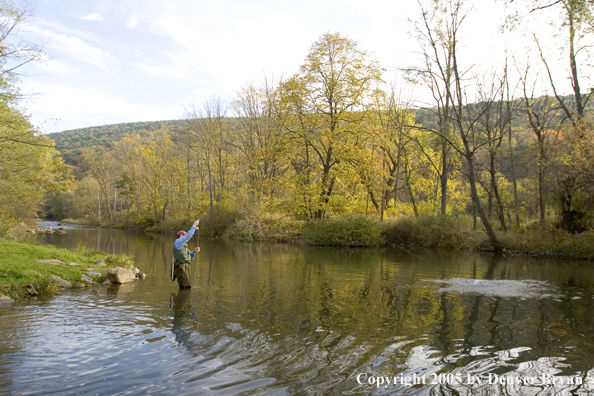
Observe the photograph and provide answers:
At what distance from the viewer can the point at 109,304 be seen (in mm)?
9430

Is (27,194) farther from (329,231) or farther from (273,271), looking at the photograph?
(329,231)

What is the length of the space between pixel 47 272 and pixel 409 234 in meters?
22.2

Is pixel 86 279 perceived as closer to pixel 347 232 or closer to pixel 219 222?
pixel 347 232

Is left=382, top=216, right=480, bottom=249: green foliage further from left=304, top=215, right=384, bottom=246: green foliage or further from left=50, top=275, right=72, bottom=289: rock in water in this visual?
left=50, top=275, right=72, bottom=289: rock in water

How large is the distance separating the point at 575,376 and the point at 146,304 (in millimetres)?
8489

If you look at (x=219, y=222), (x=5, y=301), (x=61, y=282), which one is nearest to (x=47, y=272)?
(x=61, y=282)

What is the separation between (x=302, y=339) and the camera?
684cm

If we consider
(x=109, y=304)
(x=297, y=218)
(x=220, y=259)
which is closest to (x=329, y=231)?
(x=297, y=218)

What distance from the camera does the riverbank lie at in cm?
2170

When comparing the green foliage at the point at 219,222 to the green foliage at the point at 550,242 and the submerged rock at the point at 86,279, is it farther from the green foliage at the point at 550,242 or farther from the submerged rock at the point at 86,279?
the submerged rock at the point at 86,279

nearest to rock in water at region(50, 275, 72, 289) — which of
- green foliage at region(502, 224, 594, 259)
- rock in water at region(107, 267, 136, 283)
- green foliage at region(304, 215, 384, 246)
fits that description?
rock in water at region(107, 267, 136, 283)

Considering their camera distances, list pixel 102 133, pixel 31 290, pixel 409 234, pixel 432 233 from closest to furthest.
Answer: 1. pixel 31 290
2. pixel 432 233
3. pixel 409 234
4. pixel 102 133

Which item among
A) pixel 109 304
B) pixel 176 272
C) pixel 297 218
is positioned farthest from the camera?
pixel 297 218

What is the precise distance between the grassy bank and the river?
0.75m
